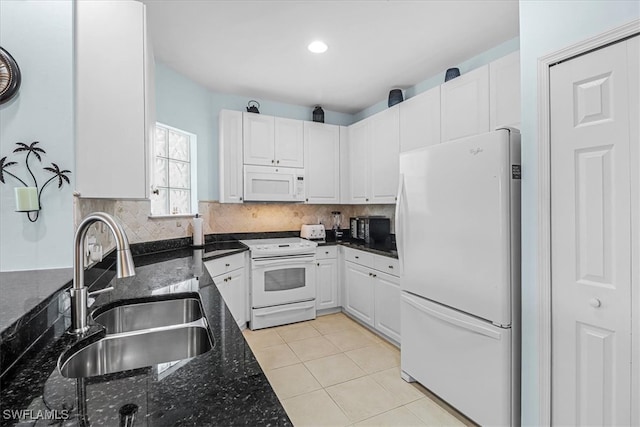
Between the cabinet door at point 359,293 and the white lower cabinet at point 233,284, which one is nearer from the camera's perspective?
the white lower cabinet at point 233,284

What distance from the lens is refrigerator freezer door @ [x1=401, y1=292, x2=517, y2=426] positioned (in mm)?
1614

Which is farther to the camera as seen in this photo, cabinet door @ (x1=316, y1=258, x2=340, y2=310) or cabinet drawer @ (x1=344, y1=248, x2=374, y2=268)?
cabinet door @ (x1=316, y1=258, x2=340, y2=310)

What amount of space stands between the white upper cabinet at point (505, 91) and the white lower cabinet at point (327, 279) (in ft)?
6.95

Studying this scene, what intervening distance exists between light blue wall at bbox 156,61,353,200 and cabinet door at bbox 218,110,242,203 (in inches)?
6.4

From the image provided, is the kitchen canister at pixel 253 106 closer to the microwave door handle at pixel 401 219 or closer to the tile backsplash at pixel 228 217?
the tile backsplash at pixel 228 217

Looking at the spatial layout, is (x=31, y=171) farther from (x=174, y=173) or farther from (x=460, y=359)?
(x=460, y=359)

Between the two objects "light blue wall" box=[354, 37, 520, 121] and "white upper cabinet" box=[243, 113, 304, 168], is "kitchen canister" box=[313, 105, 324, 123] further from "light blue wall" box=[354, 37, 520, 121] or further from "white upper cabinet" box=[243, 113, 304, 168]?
"light blue wall" box=[354, 37, 520, 121]

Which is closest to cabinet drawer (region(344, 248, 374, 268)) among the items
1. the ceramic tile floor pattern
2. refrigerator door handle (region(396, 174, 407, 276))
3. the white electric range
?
the white electric range

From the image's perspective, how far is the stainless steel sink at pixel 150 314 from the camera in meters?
1.38

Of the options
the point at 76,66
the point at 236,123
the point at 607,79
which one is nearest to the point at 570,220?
the point at 607,79

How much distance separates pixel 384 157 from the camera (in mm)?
3285

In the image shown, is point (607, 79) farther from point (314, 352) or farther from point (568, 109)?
point (314, 352)

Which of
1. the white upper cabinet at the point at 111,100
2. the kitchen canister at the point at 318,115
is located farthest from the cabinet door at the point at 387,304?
the white upper cabinet at the point at 111,100

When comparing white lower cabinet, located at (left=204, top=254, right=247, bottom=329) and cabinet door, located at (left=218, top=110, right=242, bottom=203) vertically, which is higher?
cabinet door, located at (left=218, top=110, right=242, bottom=203)
